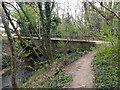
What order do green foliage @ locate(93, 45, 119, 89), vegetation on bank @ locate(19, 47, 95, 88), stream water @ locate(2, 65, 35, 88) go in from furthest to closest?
vegetation on bank @ locate(19, 47, 95, 88) → stream water @ locate(2, 65, 35, 88) → green foliage @ locate(93, 45, 119, 89)

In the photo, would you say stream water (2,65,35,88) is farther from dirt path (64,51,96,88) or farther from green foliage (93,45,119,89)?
green foliage (93,45,119,89)

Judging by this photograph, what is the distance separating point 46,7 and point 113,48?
540 cm

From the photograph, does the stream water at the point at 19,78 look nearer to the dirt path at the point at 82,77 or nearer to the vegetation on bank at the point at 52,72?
the vegetation on bank at the point at 52,72

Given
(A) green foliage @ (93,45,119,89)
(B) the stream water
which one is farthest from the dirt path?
(B) the stream water

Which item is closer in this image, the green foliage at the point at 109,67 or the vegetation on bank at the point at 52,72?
the green foliage at the point at 109,67

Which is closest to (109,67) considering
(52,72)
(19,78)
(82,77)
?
(82,77)

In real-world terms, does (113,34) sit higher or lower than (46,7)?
lower

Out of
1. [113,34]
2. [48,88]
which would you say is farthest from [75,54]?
[113,34]

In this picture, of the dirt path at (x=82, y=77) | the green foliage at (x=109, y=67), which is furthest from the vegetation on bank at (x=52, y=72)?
the green foliage at (x=109, y=67)

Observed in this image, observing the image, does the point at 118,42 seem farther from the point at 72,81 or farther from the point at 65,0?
the point at 65,0

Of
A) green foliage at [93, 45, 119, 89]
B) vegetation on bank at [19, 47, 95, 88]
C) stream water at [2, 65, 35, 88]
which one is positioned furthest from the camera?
vegetation on bank at [19, 47, 95, 88]

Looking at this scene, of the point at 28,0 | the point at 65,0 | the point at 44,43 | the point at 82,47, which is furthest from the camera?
the point at 82,47

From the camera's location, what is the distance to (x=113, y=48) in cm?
173

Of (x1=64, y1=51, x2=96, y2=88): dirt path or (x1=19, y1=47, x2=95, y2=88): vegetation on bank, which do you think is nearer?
(x1=64, y1=51, x2=96, y2=88): dirt path
